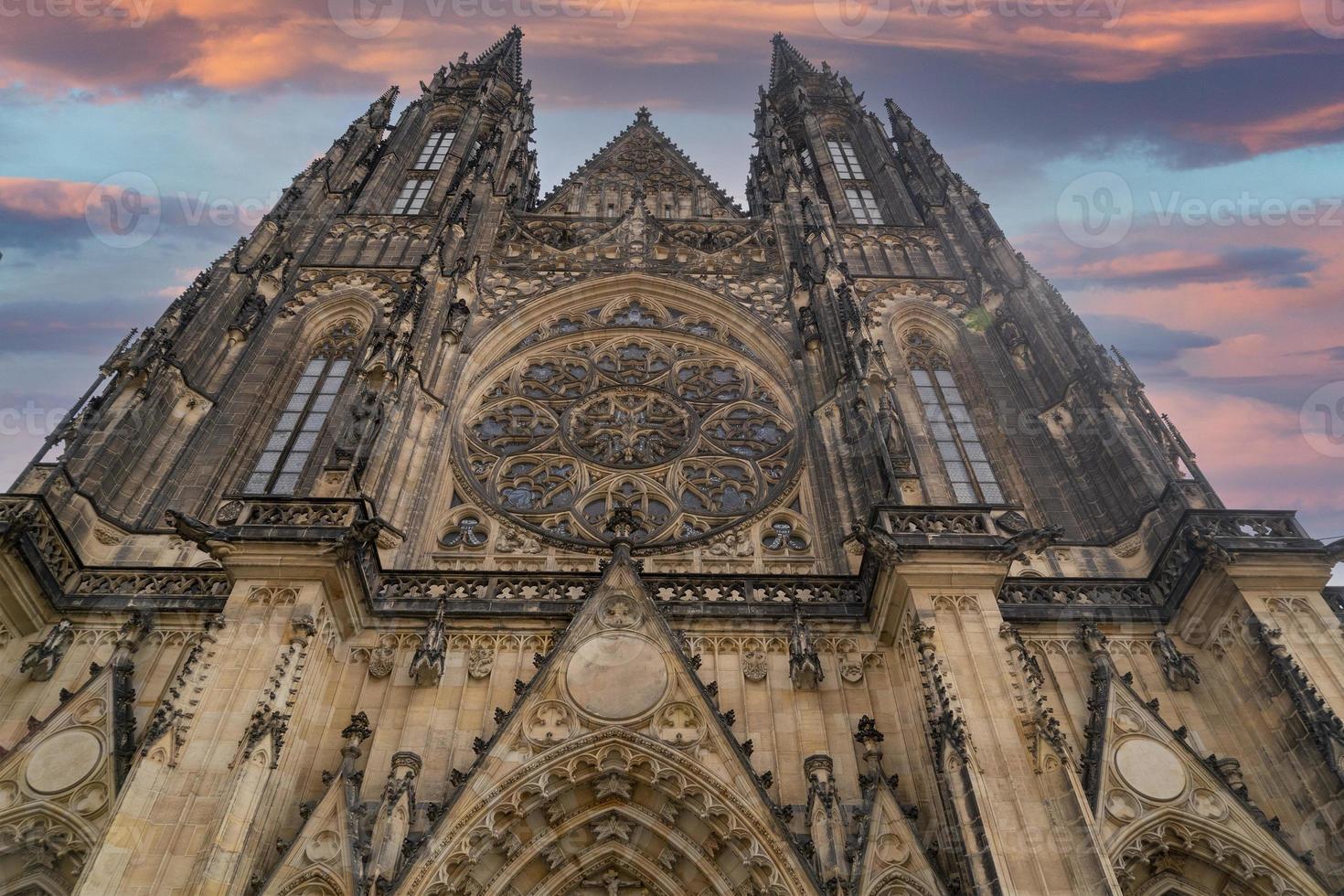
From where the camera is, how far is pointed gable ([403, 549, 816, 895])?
364 inches

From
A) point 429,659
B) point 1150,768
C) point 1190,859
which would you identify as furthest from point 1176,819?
point 429,659

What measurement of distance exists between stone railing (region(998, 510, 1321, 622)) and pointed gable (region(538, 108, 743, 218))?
43.2 feet

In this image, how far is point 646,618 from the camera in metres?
11.4

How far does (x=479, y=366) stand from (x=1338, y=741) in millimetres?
13662

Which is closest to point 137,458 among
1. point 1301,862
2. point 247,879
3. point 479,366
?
point 479,366

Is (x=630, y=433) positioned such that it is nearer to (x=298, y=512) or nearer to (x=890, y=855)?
(x=298, y=512)

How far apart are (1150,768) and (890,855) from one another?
321 cm

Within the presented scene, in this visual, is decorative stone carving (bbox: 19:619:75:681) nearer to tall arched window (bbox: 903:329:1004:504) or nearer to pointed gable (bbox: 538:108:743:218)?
tall arched window (bbox: 903:329:1004:504)

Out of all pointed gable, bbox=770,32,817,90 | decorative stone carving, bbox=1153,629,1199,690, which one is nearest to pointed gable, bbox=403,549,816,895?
decorative stone carving, bbox=1153,629,1199,690

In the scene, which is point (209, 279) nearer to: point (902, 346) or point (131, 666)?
point (131, 666)

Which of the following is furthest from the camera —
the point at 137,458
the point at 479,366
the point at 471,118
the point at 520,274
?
the point at 471,118

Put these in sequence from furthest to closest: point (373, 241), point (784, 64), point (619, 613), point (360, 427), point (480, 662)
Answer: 1. point (784, 64)
2. point (373, 241)
3. point (360, 427)
4. point (619, 613)
5. point (480, 662)

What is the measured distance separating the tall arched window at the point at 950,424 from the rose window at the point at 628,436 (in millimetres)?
2541

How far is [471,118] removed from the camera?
26406 mm
